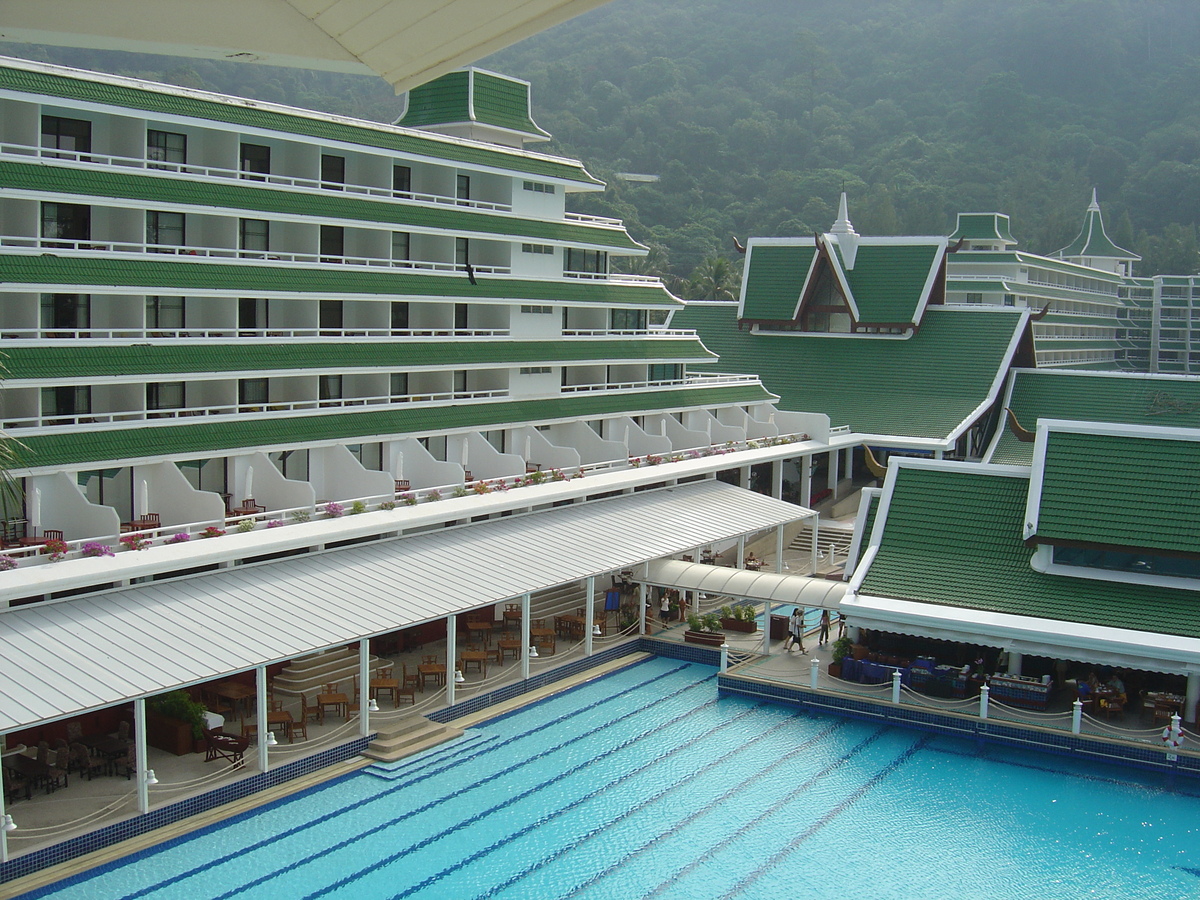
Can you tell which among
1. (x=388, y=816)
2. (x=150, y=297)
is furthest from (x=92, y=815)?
(x=150, y=297)

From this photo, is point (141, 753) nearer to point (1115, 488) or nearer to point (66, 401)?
point (66, 401)

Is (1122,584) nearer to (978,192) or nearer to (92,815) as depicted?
(92,815)

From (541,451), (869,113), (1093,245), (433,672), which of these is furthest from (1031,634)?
(869,113)

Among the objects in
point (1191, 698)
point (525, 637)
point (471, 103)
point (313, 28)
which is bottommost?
point (1191, 698)

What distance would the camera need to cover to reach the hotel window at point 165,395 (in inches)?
1015

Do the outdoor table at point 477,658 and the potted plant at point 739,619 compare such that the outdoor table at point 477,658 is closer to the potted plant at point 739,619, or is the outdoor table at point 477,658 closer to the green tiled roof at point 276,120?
the potted plant at point 739,619

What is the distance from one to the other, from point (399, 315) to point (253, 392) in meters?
6.05

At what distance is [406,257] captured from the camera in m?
33.5

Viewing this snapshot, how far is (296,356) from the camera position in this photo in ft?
92.7

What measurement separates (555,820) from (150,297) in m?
14.7

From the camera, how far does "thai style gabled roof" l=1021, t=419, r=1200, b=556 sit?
26047 mm

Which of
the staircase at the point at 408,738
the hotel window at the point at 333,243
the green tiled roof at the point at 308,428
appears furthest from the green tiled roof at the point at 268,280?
the staircase at the point at 408,738

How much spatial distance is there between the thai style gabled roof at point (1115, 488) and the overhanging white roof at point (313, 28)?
25.6 meters

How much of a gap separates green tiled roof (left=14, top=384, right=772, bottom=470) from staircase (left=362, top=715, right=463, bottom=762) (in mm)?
7292
